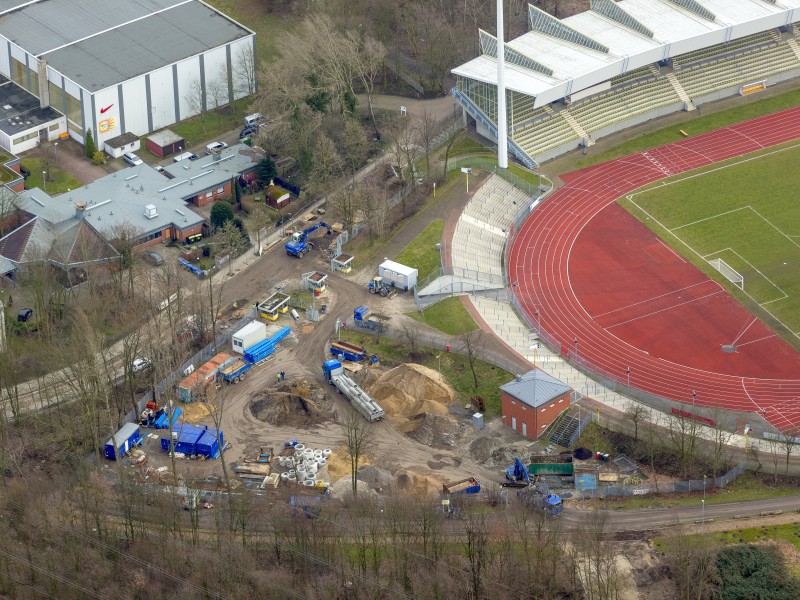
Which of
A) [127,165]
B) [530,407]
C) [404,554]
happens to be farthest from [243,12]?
[404,554]

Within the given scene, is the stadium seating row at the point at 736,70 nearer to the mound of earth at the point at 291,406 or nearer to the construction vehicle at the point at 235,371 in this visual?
the mound of earth at the point at 291,406

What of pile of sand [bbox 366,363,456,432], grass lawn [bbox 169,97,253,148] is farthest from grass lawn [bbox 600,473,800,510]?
grass lawn [bbox 169,97,253,148]

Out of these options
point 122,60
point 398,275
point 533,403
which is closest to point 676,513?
point 533,403

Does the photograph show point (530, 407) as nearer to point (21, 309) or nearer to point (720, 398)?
point (720, 398)

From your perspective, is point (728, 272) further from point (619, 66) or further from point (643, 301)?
point (619, 66)

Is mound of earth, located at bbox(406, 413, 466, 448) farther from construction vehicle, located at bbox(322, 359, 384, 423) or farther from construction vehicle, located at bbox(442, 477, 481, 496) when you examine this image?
construction vehicle, located at bbox(442, 477, 481, 496)
